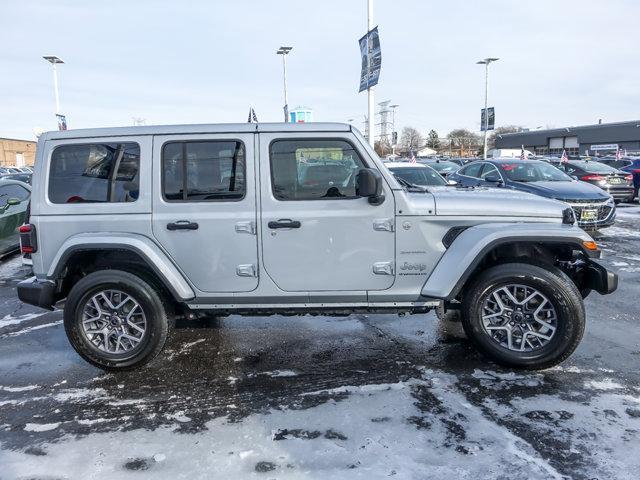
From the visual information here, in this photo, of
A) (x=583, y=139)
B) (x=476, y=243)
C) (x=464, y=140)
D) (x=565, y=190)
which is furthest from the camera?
(x=464, y=140)

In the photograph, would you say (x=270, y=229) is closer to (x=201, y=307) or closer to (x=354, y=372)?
(x=201, y=307)

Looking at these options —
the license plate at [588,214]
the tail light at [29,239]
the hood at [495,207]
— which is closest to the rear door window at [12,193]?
the tail light at [29,239]

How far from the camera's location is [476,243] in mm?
3873

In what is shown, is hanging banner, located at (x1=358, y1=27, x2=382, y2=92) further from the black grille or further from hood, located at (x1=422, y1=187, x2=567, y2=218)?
hood, located at (x1=422, y1=187, x2=567, y2=218)

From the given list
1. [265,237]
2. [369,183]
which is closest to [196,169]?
[265,237]

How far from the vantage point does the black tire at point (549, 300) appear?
3852 millimetres

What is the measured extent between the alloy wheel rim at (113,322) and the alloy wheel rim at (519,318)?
295cm

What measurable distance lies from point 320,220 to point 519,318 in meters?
1.84

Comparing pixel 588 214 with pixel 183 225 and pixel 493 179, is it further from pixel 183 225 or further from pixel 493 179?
pixel 183 225

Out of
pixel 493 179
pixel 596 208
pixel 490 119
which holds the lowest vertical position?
pixel 596 208

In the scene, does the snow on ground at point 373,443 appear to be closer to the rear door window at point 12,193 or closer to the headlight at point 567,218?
the headlight at point 567,218

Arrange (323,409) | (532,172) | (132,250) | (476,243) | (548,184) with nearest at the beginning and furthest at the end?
(323,409) → (476,243) → (132,250) → (548,184) → (532,172)

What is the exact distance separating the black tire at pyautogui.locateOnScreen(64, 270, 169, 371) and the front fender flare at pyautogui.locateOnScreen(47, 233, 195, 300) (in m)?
0.20

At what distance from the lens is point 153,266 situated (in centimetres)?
401
